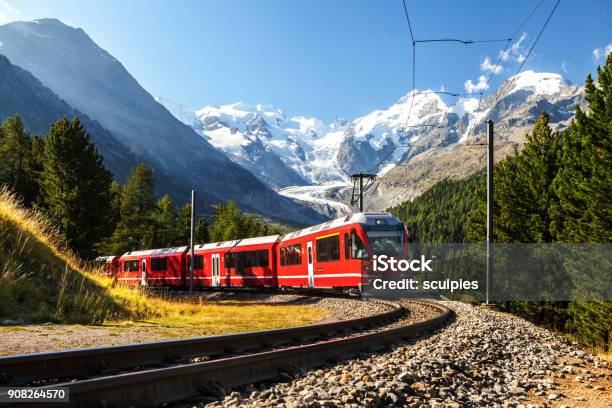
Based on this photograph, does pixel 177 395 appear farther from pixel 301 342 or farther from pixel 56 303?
pixel 56 303

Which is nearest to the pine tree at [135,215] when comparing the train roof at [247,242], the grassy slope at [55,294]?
the train roof at [247,242]

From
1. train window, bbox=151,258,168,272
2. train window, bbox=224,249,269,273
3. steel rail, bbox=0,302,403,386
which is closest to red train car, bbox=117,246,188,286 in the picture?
train window, bbox=151,258,168,272

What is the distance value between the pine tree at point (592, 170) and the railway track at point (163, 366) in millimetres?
17166

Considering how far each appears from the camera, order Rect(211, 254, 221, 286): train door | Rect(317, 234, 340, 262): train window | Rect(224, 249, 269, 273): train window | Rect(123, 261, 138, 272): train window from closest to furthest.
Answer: Rect(317, 234, 340, 262): train window < Rect(224, 249, 269, 273): train window < Rect(211, 254, 221, 286): train door < Rect(123, 261, 138, 272): train window

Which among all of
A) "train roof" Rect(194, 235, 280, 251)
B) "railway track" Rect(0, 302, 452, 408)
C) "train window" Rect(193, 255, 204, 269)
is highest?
"train roof" Rect(194, 235, 280, 251)

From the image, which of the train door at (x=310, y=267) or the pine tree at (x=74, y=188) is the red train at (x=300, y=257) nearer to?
the train door at (x=310, y=267)

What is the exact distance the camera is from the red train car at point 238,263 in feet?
105

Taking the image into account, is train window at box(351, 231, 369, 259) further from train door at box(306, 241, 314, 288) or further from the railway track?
the railway track

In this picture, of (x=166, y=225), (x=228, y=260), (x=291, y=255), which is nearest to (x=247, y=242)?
(x=228, y=260)

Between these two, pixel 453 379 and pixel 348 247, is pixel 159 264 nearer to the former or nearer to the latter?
pixel 348 247

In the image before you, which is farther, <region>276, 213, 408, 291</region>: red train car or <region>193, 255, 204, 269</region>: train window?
<region>193, 255, 204, 269</region>: train window

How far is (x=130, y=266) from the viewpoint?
165ft

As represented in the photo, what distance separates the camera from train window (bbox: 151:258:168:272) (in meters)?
45.0

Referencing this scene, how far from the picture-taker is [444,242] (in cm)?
15638
